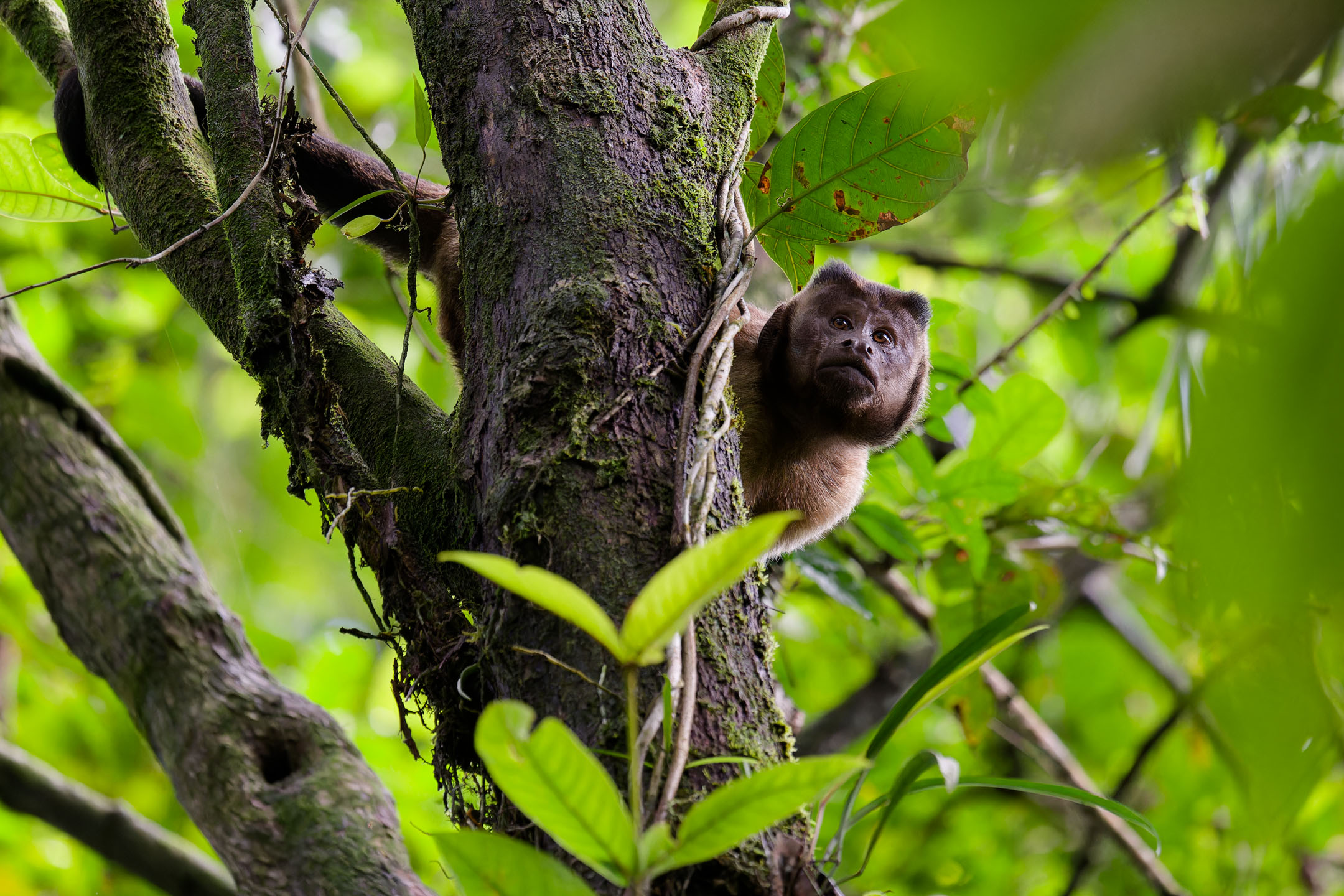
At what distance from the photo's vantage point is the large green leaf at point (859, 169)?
2.01m

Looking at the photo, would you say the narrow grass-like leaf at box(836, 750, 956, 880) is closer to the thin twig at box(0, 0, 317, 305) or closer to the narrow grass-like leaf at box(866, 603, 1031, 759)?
the narrow grass-like leaf at box(866, 603, 1031, 759)

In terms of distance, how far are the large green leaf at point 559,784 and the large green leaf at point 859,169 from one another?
1286 mm

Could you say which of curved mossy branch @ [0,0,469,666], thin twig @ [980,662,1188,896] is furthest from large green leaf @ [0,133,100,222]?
thin twig @ [980,662,1188,896]

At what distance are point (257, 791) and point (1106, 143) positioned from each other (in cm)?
250

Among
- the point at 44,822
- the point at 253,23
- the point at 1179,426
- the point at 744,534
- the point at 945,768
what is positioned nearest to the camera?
the point at 1179,426

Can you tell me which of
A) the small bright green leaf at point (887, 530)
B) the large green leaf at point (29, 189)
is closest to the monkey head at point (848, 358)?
the small bright green leaf at point (887, 530)

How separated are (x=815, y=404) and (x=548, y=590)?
2561mm

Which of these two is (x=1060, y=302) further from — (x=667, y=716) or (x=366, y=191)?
(x=667, y=716)

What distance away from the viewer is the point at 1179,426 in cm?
48

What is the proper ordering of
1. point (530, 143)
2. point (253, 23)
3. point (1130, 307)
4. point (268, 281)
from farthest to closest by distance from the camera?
1. point (1130, 307)
2. point (253, 23)
3. point (268, 281)
4. point (530, 143)

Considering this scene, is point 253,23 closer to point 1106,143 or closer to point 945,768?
point 945,768

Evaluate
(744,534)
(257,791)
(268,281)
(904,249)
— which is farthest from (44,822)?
(904,249)

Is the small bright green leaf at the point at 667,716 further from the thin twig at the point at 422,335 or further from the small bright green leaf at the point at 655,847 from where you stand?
the thin twig at the point at 422,335

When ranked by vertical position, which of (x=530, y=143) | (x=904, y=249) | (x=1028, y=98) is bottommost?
(x=1028, y=98)
